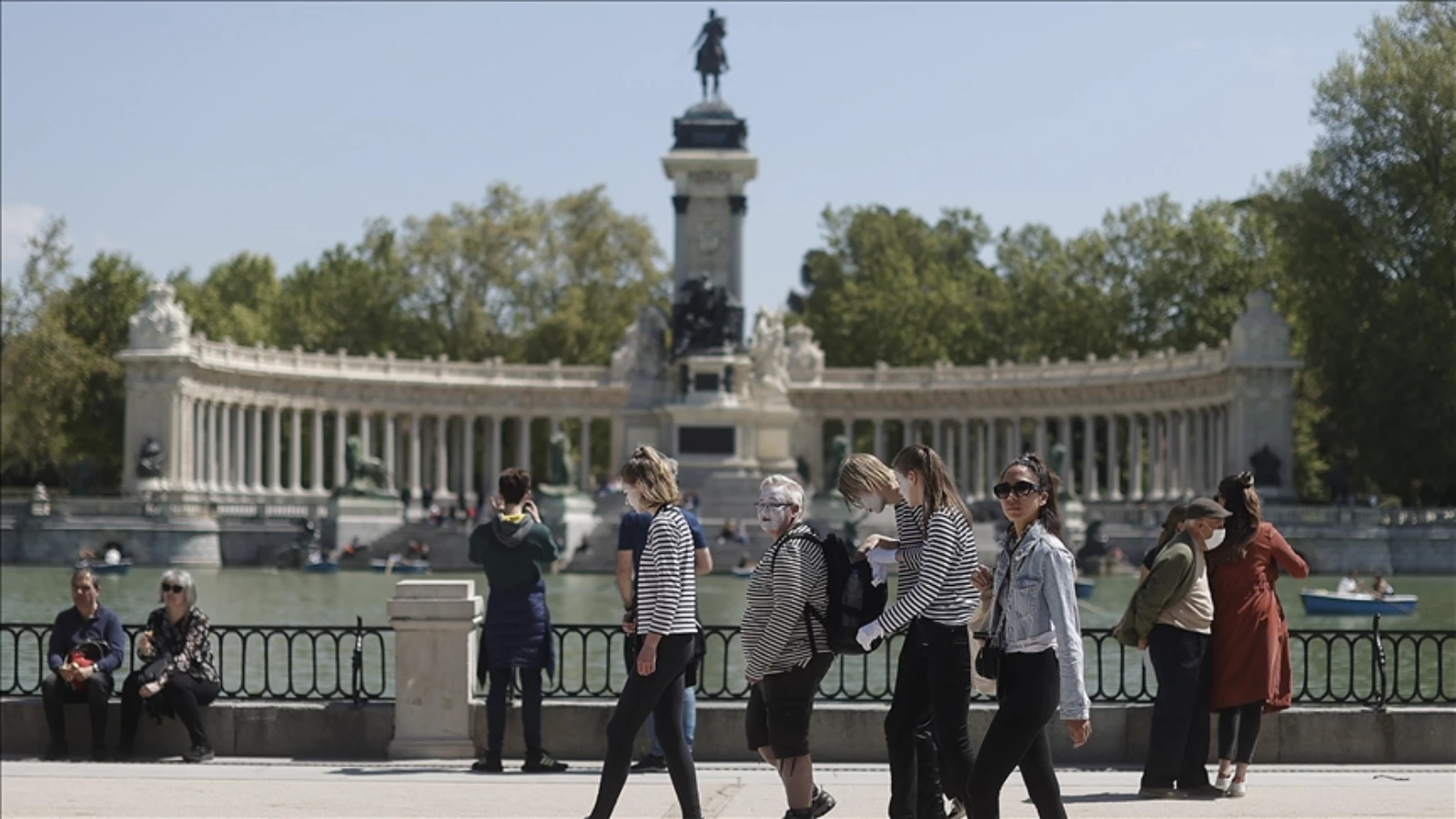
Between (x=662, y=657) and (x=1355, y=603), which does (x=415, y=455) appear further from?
(x=662, y=657)

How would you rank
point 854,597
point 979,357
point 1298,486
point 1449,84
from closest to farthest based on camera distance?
1. point 854,597
2. point 1449,84
3. point 1298,486
4. point 979,357

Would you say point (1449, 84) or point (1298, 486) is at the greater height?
point (1449, 84)

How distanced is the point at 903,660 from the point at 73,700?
7.62 meters

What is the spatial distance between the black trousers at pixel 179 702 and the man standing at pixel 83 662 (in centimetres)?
17

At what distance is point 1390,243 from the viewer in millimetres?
66125

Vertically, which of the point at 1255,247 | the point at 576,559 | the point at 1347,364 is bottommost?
the point at 576,559

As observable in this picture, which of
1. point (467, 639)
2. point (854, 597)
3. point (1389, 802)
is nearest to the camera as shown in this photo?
point (854, 597)

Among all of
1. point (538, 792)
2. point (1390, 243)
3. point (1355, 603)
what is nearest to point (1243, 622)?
point (538, 792)

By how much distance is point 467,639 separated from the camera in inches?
690

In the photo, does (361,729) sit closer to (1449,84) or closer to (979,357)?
(1449,84)

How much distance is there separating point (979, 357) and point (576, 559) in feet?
147

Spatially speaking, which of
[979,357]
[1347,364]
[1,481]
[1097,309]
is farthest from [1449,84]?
[1,481]

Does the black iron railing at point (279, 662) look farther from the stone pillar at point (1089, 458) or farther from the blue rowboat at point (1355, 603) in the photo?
the stone pillar at point (1089, 458)

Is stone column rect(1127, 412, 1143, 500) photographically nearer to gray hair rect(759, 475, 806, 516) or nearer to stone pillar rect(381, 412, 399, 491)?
stone pillar rect(381, 412, 399, 491)
